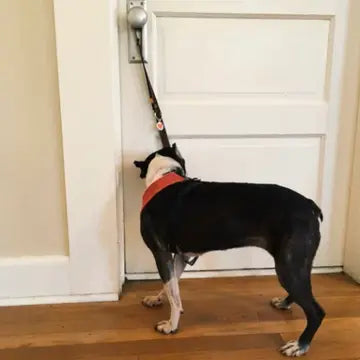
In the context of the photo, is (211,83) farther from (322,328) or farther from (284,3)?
(322,328)

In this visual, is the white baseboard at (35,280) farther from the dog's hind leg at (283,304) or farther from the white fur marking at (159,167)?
the dog's hind leg at (283,304)

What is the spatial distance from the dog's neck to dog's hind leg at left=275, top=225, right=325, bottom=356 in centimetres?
51

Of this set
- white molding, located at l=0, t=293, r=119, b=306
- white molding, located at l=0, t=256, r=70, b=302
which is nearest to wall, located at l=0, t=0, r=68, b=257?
white molding, located at l=0, t=256, r=70, b=302

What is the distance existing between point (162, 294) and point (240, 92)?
0.90 m

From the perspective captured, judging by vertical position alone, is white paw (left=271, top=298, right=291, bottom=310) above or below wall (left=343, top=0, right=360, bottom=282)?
below

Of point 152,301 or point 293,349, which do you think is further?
point 152,301

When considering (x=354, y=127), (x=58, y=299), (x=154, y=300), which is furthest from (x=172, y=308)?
(x=354, y=127)

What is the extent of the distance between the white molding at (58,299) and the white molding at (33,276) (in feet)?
0.06

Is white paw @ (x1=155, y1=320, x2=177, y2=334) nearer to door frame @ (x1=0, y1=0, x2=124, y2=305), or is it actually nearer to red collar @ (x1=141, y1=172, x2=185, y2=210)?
door frame @ (x1=0, y1=0, x2=124, y2=305)

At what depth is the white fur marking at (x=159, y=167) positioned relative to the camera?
1615mm

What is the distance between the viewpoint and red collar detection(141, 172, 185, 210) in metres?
1.57

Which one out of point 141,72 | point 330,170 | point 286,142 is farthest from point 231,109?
point 330,170

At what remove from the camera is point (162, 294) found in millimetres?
1781

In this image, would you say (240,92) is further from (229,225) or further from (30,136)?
(30,136)
